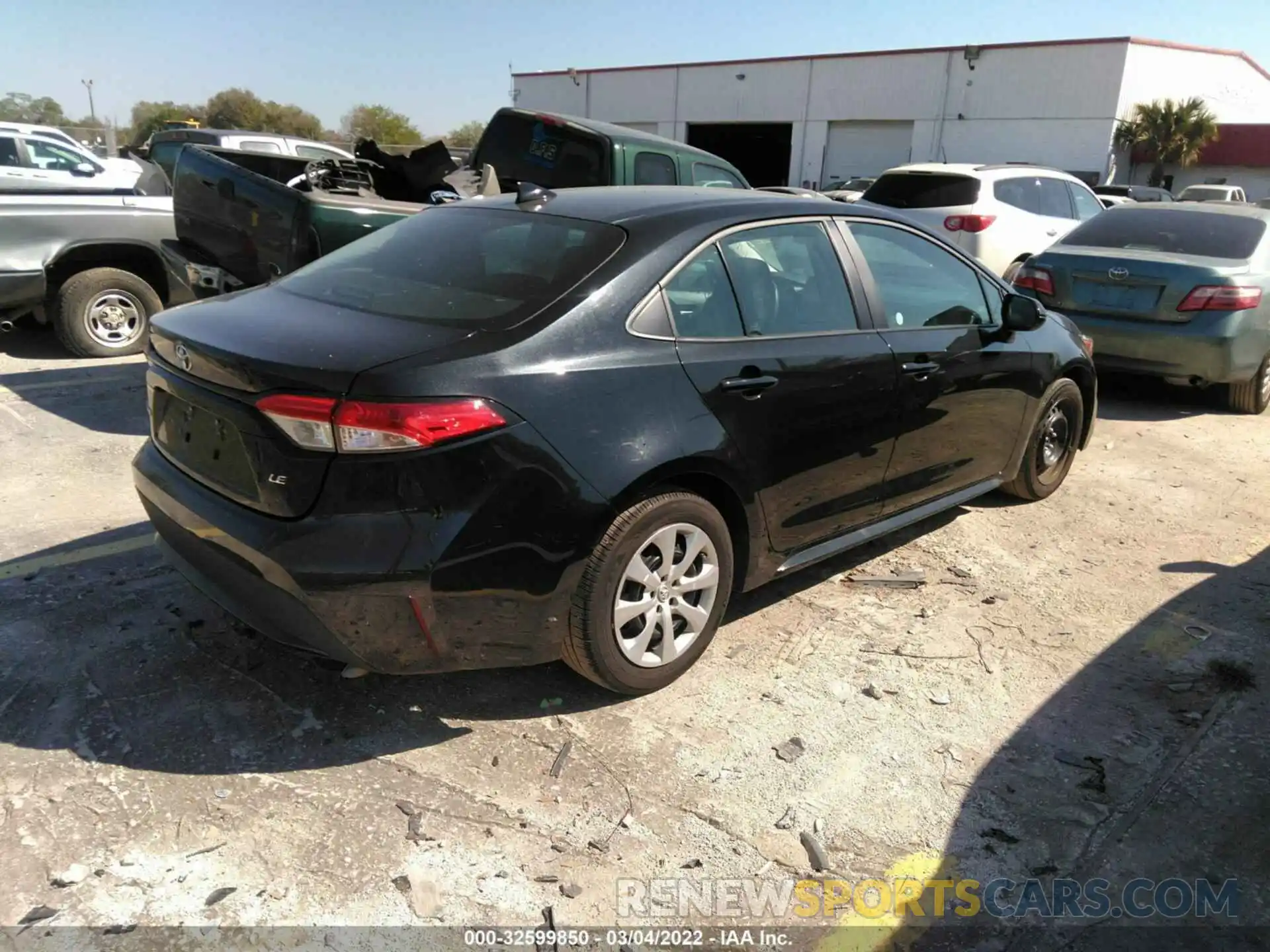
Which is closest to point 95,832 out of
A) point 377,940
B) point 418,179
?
point 377,940

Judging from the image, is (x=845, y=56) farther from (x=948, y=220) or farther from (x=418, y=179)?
(x=418, y=179)

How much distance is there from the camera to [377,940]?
2266 millimetres

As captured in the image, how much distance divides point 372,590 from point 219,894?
828 mm

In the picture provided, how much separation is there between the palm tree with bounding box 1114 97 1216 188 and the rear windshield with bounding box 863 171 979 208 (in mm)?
27100

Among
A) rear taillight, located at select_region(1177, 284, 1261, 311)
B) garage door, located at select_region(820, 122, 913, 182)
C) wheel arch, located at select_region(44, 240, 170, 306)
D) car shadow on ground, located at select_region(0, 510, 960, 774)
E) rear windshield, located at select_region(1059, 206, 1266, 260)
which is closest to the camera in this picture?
car shadow on ground, located at select_region(0, 510, 960, 774)

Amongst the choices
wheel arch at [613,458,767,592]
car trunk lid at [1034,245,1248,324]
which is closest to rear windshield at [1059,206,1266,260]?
car trunk lid at [1034,245,1248,324]

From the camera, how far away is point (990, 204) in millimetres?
10406

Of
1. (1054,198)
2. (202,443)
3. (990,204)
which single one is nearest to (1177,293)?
(990,204)

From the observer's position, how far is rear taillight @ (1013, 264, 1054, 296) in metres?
7.53

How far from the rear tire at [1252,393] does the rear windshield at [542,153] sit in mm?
5161

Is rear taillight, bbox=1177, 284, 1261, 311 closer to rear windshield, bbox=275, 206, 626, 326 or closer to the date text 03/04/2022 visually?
rear windshield, bbox=275, 206, 626, 326

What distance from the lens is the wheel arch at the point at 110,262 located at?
24.3 feet

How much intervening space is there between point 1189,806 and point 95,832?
3109 millimetres

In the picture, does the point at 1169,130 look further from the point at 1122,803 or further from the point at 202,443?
the point at 202,443
